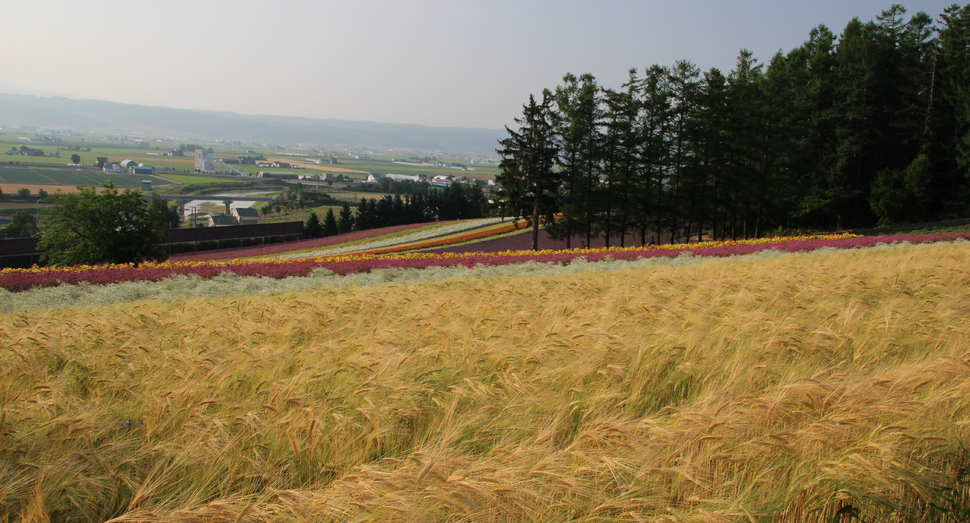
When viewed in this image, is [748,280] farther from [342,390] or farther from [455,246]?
[455,246]

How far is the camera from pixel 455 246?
161 ft

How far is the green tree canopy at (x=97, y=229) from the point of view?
129 ft

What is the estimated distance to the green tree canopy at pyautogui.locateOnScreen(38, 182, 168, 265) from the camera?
39281 millimetres

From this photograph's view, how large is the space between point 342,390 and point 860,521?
3059mm

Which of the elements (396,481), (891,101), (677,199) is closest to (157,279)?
(396,481)

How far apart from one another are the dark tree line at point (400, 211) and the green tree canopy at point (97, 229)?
136 ft

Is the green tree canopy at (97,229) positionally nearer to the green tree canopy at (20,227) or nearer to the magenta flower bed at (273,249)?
the magenta flower bed at (273,249)

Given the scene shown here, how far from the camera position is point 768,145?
42.5 m

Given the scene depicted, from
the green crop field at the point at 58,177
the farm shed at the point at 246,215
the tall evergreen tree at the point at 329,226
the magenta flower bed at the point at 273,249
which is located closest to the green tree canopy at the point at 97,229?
the magenta flower bed at the point at 273,249

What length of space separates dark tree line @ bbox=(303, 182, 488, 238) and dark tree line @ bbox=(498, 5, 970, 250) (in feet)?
151

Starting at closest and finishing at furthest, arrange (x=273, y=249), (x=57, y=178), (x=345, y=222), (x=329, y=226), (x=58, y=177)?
(x=273, y=249) < (x=329, y=226) < (x=345, y=222) < (x=57, y=178) < (x=58, y=177)

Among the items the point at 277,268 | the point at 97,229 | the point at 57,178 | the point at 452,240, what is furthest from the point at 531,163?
the point at 57,178

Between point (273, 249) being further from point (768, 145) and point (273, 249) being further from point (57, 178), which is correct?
point (57, 178)

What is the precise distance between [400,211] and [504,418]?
324ft
